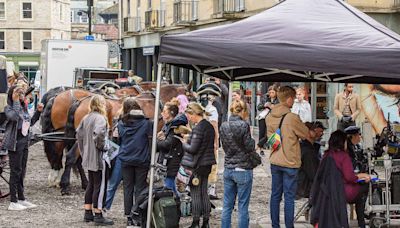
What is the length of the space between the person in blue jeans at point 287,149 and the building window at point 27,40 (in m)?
64.3

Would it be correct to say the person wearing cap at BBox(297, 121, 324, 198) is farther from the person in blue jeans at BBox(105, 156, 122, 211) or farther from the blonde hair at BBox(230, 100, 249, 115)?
the person in blue jeans at BBox(105, 156, 122, 211)

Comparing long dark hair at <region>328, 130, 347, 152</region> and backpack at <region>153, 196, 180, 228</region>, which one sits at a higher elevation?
long dark hair at <region>328, 130, 347, 152</region>

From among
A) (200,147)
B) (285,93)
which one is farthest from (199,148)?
(285,93)

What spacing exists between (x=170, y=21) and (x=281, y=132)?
29.0 m

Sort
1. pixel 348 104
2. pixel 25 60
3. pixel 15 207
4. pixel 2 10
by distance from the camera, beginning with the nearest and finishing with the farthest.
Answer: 1. pixel 15 207
2. pixel 348 104
3. pixel 2 10
4. pixel 25 60

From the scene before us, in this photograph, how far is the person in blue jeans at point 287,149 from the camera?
32.2 ft

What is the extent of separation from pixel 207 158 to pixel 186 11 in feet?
84.9

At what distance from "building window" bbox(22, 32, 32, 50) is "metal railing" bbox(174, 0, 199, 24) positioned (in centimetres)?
3804

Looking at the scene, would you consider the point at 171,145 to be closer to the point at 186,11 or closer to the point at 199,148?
the point at 199,148

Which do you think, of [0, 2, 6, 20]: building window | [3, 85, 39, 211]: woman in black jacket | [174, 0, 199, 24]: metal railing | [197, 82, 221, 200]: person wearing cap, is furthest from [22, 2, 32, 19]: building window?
[3, 85, 39, 211]: woman in black jacket

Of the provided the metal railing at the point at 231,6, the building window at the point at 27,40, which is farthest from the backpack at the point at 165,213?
the building window at the point at 27,40

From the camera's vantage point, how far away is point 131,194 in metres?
10.9

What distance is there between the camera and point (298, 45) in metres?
8.19

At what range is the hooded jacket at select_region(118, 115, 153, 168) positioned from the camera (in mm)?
10625
